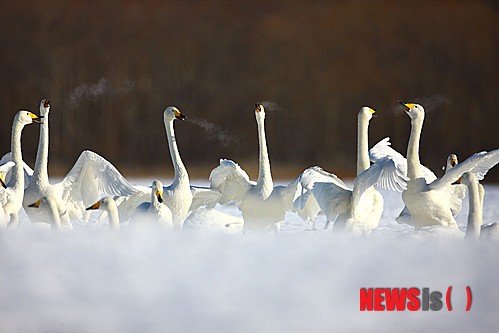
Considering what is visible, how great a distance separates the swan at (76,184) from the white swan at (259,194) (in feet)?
2.04

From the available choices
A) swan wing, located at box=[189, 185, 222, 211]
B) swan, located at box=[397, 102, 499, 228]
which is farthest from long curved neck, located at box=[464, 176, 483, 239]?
swan wing, located at box=[189, 185, 222, 211]

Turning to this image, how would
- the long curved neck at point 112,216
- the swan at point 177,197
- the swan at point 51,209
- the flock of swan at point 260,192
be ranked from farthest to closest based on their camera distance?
the swan at point 177,197 → the flock of swan at point 260,192 → the swan at point 51,209 → the long curved neck at point 112,216

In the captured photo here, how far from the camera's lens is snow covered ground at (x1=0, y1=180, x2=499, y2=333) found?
3.18 metres

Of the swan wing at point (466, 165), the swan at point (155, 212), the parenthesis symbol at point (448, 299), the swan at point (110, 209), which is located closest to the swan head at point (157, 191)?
the swan at point (155, 212)

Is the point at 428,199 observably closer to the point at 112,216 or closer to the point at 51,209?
→ the point at 112,216

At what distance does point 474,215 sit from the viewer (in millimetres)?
A: 4137

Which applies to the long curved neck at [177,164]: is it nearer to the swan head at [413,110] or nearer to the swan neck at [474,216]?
the swan head at [413,110]

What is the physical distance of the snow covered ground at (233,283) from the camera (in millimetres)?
3178

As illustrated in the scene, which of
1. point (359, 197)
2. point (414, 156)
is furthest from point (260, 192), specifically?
point (414, 156)

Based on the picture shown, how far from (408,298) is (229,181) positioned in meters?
2.43

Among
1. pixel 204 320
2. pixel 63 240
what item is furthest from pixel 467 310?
pixel 63 240

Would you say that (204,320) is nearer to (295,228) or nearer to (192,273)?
(192,273)

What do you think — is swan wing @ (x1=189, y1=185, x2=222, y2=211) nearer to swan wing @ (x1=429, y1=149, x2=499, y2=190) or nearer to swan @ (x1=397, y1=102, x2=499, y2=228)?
swan @ (x1=397, y1=102, x2=499, y2=228)

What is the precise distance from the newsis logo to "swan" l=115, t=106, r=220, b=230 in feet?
6.25
